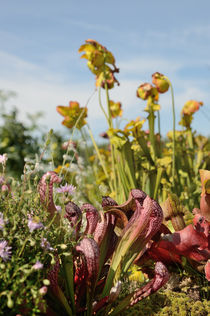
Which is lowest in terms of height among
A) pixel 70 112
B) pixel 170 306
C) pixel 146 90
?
pixel 170 306

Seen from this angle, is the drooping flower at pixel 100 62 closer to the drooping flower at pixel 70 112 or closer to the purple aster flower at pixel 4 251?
the drooping flower at pixel 70 112

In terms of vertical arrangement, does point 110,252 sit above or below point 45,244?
below

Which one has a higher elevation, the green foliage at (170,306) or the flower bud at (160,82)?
the flower bud at (160,82)

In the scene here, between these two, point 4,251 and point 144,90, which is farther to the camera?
point 144,90

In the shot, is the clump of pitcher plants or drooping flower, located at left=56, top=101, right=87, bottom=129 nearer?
the clump of pitcher plants

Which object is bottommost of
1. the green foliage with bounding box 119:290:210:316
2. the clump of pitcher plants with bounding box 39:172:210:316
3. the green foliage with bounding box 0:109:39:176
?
the green foliage with bounding box 119:290:210:316

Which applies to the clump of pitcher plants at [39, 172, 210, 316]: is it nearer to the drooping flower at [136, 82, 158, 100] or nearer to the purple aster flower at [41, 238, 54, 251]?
the purple aster flower at [41, 238, 54, 251]

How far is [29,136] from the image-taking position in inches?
253

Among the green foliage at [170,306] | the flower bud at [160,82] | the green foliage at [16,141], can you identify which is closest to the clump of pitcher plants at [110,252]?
the green foliage at [170,306]

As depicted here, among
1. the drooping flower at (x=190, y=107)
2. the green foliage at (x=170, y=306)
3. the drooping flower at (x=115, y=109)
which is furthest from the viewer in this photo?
the drooping flower at (x=115, y=109)

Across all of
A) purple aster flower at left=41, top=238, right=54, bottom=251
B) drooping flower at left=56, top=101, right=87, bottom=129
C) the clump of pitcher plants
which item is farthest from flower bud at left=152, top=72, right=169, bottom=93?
purple aster flower at left=41, top=238, right=54, bottom=251

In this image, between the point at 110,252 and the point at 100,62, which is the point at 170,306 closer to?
the point at 110,252

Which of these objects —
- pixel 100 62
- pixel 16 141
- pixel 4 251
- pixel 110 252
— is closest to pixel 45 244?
pixel 4 251

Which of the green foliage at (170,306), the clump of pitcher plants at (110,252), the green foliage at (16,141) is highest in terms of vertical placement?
the green foliage at (16,141)
